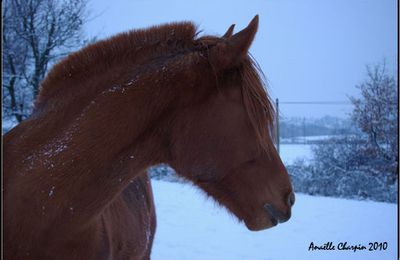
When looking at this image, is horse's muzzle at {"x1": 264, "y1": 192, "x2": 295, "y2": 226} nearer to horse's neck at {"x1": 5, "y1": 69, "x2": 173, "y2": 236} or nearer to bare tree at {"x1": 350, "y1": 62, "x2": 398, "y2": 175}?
horse's neck at {"x1": 5, "y1": 69, "x2": 173, "y2": 236}

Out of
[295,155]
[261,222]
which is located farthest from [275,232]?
[295,155]

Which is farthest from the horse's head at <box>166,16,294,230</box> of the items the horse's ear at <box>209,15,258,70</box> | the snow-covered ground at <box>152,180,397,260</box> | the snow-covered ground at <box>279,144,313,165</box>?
the snow-covered ground at <box>279,144,313,165</box>

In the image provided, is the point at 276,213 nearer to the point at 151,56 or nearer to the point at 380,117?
the point at 151,56

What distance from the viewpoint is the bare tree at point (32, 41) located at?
8.89 meters

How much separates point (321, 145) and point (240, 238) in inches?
328

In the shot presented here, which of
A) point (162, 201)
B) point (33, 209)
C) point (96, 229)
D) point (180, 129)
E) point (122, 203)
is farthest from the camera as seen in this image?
point (162, 201)

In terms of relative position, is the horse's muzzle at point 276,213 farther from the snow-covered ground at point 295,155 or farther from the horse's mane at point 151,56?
the snow-covered ground at point 295,155

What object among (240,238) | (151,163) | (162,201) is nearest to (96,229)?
(151,163)

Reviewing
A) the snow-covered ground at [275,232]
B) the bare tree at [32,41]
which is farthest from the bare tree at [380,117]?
the bare tree at [32,41]

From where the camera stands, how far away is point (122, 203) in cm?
241

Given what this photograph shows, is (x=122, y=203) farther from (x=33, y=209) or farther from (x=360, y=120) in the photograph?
(x=360, y=120)

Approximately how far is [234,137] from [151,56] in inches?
23.7

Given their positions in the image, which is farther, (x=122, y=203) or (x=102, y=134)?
(x=122, y=203)

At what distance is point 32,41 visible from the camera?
9.62 m
